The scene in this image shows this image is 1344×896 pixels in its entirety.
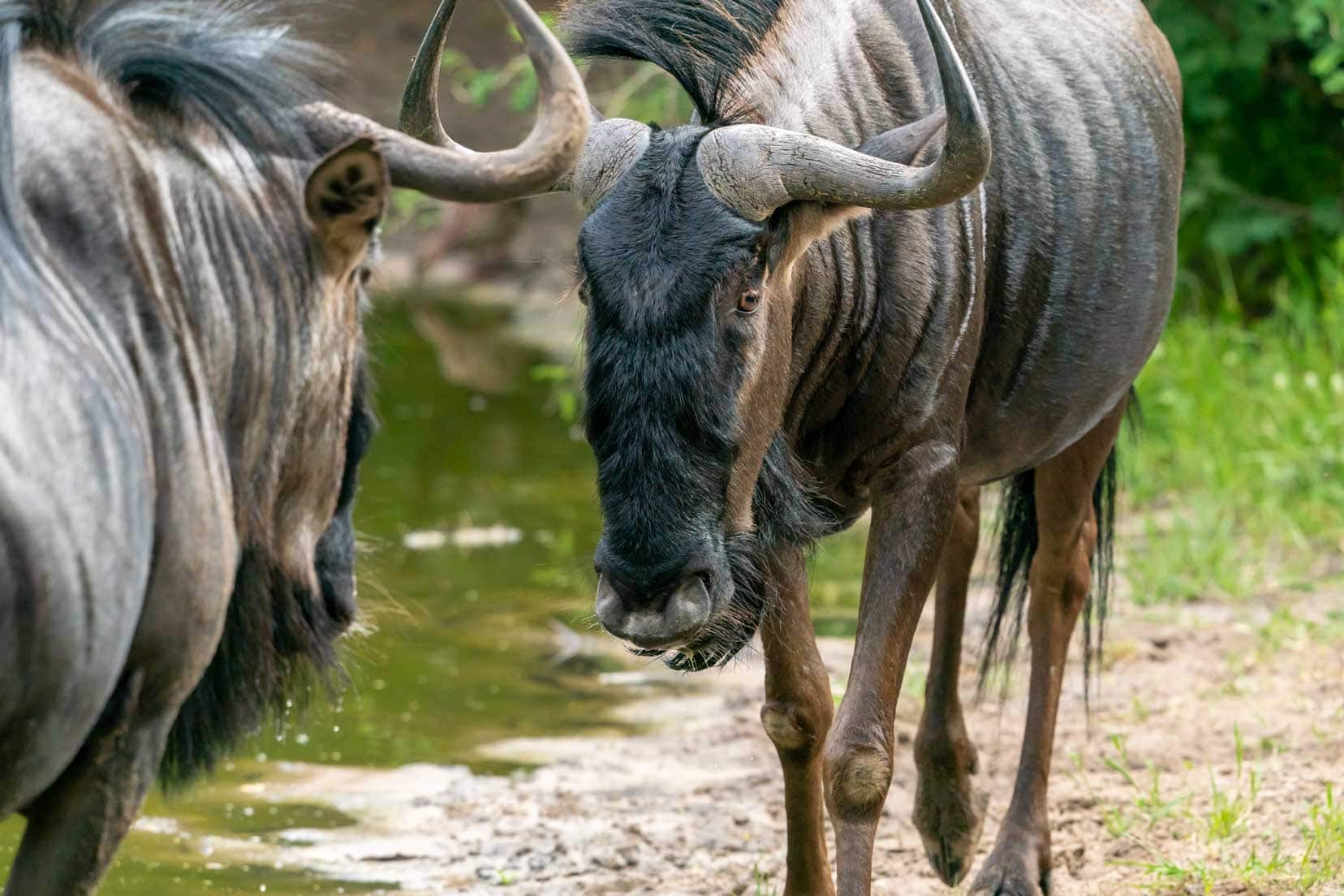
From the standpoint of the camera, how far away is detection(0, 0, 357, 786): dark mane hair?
2621mm

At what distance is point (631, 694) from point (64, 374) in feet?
12.8

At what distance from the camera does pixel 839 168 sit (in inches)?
133

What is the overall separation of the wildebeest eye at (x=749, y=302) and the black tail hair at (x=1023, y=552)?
1.84 metres

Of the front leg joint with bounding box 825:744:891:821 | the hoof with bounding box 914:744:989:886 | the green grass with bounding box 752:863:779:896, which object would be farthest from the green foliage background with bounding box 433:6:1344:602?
the front leg joint with bounding box 825:744:891:821

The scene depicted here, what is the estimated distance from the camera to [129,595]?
7.78 feet

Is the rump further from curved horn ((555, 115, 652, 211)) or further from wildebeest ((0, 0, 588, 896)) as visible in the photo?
curved horn ((555, 115, 652, 211))

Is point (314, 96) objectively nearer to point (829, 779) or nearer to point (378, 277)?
point (378, 277)

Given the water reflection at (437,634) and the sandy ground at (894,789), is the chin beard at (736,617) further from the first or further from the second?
the sandy ground at (894,789)

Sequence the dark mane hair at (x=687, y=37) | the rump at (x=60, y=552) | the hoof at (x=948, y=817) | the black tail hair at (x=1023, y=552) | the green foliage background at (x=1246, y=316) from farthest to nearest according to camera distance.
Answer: the green foliage background at (x=1246, y=316), the black tail hair at (x=1023, y=552), the hoof at (x=948, y=817), the dark mane hair at (x=687, y=37), the rump at (x=60, y=552)

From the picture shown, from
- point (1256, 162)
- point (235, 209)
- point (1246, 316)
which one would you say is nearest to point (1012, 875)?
point (235, 209)

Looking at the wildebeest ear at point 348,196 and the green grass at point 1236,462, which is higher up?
the wildebeest ear at point 348,196

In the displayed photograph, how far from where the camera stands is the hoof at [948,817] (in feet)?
14.6

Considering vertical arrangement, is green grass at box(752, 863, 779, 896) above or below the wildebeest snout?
below

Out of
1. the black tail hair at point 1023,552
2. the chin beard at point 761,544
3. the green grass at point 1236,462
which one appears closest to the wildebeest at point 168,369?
the chin beard at point 761,544
